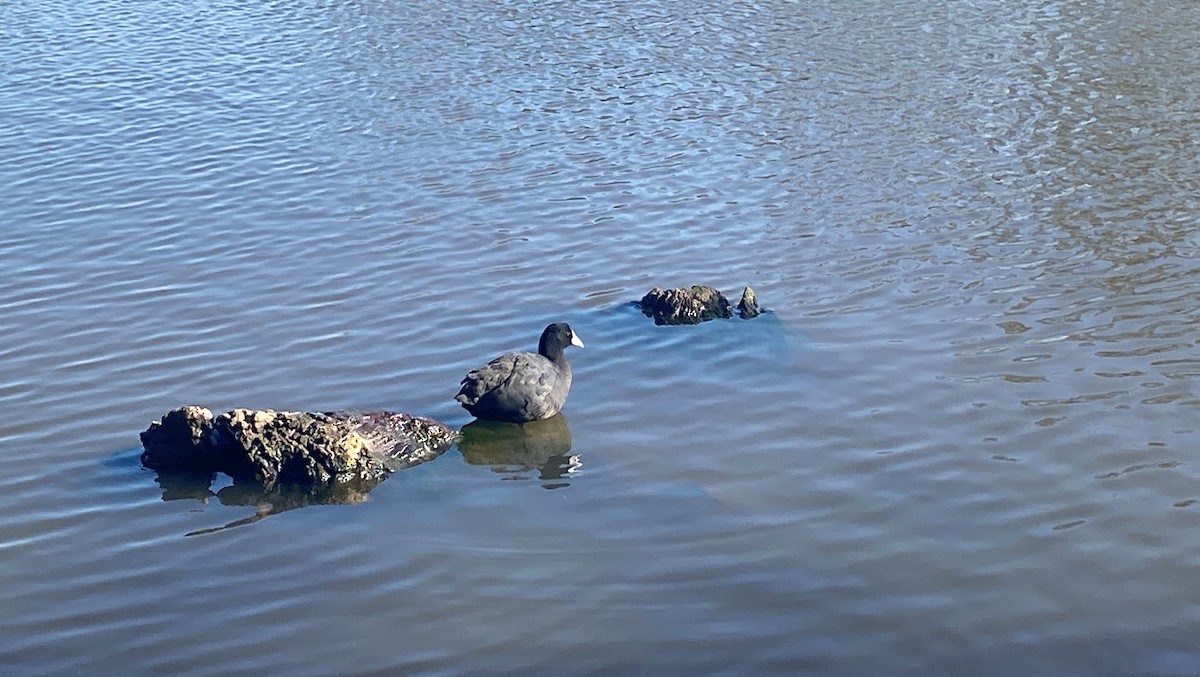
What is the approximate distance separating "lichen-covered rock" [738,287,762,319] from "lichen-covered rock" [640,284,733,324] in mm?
107

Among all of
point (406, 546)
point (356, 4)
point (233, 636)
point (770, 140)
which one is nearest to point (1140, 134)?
point (770, 140)

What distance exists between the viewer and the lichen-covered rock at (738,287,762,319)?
1139 centimetres

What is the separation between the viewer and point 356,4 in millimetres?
24562

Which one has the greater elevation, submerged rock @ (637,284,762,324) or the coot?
submerged rock @ (637,284,762,324)

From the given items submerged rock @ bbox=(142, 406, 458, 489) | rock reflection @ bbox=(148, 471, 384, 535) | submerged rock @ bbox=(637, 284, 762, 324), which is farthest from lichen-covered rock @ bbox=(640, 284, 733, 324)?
rock reflection @ bbox=(148, 471, 384, 535)

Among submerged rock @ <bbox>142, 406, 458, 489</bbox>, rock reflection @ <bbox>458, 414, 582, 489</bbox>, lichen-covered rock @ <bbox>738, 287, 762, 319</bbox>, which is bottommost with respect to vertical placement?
rock reflection @ <bbox>458, 414, 582, 489</bbox>

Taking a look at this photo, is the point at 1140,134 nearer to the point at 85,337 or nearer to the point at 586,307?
the point at 586,307

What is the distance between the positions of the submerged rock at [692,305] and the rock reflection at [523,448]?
5.70 ft

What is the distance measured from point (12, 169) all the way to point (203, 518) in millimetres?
9800

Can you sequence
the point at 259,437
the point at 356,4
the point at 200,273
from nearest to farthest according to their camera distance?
1. the point at 259,437
2. the point at 200,273
3. the point at 356,4

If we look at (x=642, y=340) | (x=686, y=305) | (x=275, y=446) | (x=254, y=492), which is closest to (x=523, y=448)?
(x=275, y=446)

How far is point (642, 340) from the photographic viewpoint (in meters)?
11.2

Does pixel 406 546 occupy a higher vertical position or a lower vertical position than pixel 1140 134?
lower

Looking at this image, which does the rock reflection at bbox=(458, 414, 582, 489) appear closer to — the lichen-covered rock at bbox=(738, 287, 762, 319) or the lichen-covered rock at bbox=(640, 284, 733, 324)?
the lichen-covered rock at bbox=(640, 284, 733, 324)
